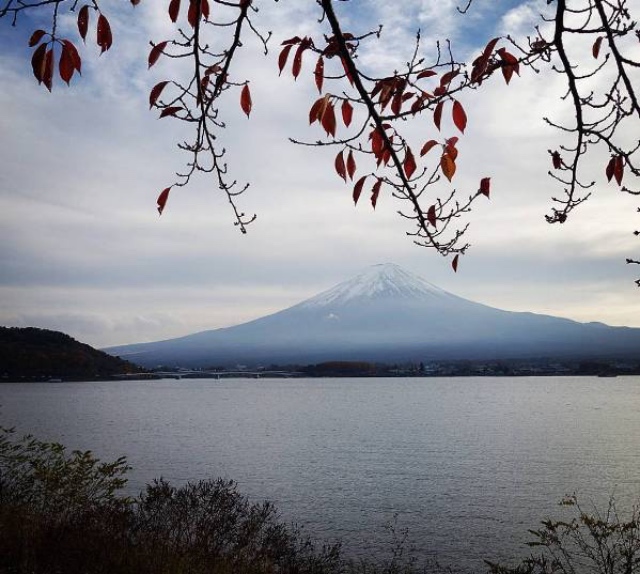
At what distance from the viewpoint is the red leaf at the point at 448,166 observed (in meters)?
1.69

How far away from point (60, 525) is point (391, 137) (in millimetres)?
8880

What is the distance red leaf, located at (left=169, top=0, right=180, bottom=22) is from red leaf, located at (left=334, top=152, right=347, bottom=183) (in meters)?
0.59

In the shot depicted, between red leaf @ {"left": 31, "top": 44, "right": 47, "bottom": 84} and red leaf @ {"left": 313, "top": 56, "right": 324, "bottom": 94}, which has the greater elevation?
red leaf @ {"left": 313, "top": 56, "right": 324, "bottom": 94}

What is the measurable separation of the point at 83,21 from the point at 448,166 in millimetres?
1042

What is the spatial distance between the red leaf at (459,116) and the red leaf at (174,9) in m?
0.80

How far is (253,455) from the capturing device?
36438mm

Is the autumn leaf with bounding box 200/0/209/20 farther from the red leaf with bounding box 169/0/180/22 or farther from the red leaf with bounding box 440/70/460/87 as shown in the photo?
the red leaf with bounding box 440/70/460/87

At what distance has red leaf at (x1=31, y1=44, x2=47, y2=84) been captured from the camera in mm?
1390

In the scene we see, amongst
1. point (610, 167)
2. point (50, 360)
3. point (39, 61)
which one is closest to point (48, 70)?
point (39, 61)

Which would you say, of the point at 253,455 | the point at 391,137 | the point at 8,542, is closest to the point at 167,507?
the point at 8,542

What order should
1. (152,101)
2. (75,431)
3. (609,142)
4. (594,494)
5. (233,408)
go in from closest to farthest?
1. (152,101)
2. (609,142)
3. (594,494)
4. (75,431)
5. (233,408)

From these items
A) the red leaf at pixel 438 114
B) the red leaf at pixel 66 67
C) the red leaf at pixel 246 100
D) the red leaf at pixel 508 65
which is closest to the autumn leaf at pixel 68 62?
the red leaf at pixel 66 67

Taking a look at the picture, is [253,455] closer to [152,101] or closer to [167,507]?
[167,507]

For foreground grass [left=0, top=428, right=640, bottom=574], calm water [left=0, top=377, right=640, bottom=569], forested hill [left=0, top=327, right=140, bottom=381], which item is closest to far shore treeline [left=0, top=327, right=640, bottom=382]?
forested hill [left=0, top=327, right=140, bottom=381]
